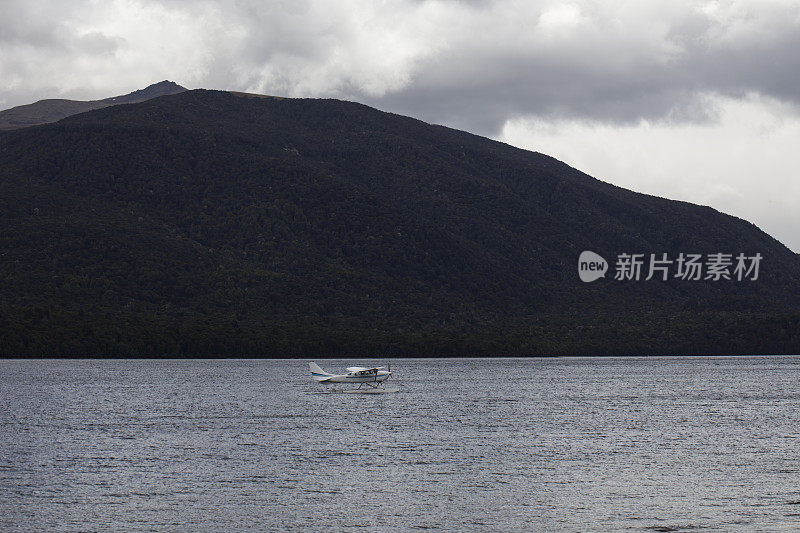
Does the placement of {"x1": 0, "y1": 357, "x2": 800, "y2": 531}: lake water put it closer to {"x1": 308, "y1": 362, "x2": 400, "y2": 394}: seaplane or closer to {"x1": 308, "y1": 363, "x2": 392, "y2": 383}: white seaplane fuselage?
{"x1": 308, "y1": 363, "x2": 392, "y2": 383}: white seaplane fuselage

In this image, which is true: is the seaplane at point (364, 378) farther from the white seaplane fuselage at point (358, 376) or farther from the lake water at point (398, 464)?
the lake water at point (398, 464)

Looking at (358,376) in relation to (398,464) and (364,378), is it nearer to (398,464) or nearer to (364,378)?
(364,378)

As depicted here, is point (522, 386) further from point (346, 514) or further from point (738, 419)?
point (346, 514)

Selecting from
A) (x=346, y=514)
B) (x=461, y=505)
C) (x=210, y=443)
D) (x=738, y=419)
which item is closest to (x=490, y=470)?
(x=461, y=505)

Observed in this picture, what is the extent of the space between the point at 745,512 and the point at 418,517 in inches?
672

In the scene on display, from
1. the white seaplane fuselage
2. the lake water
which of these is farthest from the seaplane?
the lake water

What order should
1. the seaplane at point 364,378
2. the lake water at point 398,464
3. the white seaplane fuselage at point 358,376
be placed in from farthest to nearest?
the seaplane at point 364,378 < the white seaplane fuselage at point 358,376 < the lake water at point 398,464

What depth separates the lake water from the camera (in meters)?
51.8

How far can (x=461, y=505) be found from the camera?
5531cm

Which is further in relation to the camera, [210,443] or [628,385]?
[628,385]

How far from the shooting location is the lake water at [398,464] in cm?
5175

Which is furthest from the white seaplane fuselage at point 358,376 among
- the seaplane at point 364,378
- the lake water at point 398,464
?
the lake water at point 398,464

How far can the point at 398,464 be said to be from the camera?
71.7 meters

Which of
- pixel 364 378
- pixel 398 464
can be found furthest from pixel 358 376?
pixel 398 464
